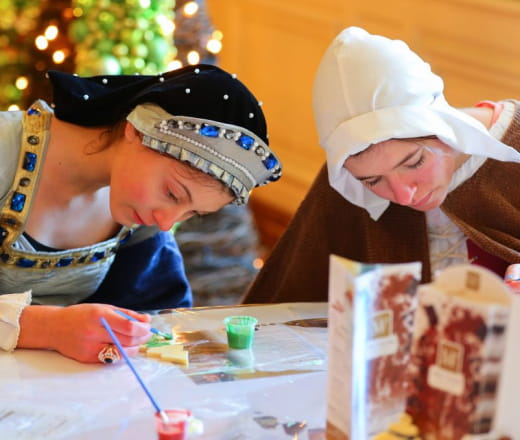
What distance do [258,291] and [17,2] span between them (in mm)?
1466

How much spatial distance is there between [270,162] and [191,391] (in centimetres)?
Result: 50

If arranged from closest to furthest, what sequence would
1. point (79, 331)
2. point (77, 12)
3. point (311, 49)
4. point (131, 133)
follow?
point (79, 331), point (131, 133), point (77, 12), point (311, 49)

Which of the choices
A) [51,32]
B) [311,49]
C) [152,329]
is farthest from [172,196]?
[311,49]

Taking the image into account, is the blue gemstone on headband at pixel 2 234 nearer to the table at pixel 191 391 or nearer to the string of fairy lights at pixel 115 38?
the table at pixel 191 391

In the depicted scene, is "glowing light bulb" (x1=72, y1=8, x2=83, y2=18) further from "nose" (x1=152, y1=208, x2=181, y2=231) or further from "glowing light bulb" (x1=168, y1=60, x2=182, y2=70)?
"nose" (x1=152, y1=208, x2=181, y2=231)

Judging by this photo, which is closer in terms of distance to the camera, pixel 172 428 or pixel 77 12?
pixel 172 428

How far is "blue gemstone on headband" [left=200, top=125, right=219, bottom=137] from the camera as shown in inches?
63.7

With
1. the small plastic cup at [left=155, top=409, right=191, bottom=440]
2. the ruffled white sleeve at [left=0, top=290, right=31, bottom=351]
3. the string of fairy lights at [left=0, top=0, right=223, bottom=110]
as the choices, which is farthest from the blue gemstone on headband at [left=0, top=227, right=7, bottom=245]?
the string of fairy lights at [left=0, top=0, right=223, bottom=110]

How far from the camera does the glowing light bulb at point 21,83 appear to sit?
2992mm

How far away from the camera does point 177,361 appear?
1482mm

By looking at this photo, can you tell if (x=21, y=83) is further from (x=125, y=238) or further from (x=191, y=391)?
(x=191, y=391)

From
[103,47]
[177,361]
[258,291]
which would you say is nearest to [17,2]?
[103,47]

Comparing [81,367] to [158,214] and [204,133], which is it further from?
[204,133]

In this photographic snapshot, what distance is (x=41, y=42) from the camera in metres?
2.97
